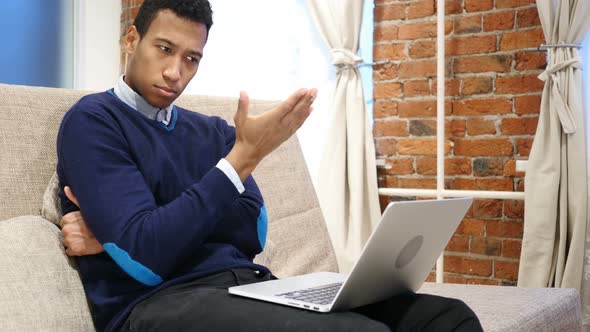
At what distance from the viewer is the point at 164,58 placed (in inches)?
61.8

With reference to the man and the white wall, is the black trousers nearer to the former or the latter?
the man

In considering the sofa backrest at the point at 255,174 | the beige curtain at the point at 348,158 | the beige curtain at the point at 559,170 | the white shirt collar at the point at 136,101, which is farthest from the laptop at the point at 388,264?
the beige curtain at the point at 348,158

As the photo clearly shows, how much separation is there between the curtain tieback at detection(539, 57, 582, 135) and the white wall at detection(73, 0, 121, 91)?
2.53 metres

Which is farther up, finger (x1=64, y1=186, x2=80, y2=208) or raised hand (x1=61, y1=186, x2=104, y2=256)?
finger (x1=64, y1=186, x2=80, y2=208)

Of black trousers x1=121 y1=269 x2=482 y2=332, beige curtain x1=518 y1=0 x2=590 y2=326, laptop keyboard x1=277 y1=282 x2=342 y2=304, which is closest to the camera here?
black trousers x1=121 y1=269 x2=482 y2=332

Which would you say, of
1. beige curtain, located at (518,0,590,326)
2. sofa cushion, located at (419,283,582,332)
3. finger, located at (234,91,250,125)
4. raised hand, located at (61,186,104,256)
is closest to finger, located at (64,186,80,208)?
raised hand, located at (61,186,104,256)

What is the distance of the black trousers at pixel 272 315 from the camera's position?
1.16m

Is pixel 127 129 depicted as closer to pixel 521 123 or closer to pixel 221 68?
pixel 521 123

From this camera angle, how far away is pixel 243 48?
3.83 metres

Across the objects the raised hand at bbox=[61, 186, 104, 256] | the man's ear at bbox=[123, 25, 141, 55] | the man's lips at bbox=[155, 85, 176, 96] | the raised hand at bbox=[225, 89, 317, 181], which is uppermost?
the man's ear at bbox=[123, 25, 141, 55]

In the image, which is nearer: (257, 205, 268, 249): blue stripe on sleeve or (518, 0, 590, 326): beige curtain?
(257, 205, 268, 249): blue stripe on sleeve

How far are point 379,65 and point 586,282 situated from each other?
1255 mm

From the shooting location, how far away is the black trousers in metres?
1.16

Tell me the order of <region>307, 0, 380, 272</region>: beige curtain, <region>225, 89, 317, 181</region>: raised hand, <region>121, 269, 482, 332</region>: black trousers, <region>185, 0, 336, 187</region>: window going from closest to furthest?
1. <region>121, 269, 482, 332</region>: black trousers
2. <region>225, 89, 317, 181</region>: raised hand
3. <region>307, 0, 380, 272</region>: beige curtain
4. <region>185, 0, 336, 187</region>: window
